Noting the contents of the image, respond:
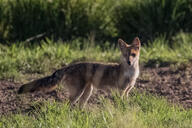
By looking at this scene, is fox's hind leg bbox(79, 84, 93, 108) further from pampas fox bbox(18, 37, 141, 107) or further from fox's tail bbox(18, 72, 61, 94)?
fox's tail bbox(18, 72, 61, 94)

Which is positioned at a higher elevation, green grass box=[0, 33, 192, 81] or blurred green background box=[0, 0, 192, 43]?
blurred green background box=[0, 0, 192, 43]

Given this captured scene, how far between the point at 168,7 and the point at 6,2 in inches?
149

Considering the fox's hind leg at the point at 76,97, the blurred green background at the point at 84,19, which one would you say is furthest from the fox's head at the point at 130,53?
the blurred green background at the point at 84,19

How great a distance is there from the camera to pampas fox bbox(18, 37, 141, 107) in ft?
21.4

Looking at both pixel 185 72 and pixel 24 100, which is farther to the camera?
pixel 185 72

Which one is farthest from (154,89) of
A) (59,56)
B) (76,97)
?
(59,56)

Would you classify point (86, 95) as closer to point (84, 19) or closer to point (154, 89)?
point (154, 89)

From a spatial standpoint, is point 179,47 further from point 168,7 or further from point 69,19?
point 69,19

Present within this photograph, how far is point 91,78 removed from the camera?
6742mm

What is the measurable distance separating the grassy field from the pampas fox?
0.26 m

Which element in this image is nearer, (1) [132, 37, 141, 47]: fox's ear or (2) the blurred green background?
(1) [132, 37, 141, 47]: fox's ear

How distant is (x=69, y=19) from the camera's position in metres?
10.4

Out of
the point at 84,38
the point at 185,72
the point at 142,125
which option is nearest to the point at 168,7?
the point at 84,38

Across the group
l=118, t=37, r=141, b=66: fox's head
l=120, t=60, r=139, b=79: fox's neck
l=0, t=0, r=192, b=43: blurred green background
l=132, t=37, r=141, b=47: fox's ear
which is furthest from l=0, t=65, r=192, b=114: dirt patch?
l=0, t=0, r=192, b=43: blurred green background
